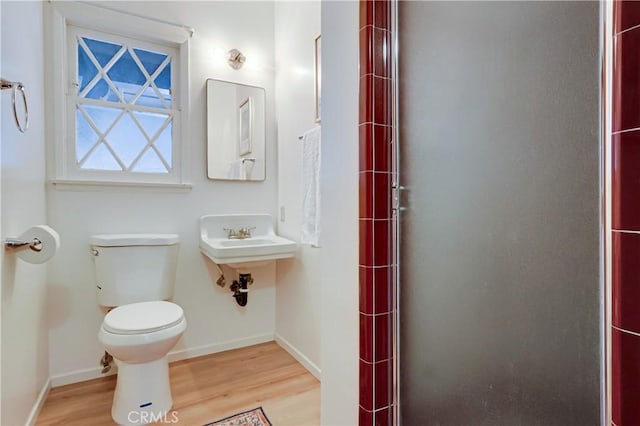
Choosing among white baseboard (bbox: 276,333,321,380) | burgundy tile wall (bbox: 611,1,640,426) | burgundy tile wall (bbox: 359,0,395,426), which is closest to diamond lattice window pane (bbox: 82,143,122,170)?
white baseboard (bbox: 276,333,321,380)

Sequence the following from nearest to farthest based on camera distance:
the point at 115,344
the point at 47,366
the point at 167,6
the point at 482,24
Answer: the point at 482,24 → the point at 115,344 → the point at 47,366 → the point at 167,6

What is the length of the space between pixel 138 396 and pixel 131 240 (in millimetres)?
765

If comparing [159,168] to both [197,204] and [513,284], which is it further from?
[513,284]

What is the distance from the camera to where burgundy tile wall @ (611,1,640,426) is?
525mm

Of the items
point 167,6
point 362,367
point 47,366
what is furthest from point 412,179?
point 47,366

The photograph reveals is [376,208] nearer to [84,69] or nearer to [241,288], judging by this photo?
[241,288]

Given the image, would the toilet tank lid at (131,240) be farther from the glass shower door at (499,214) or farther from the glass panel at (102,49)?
the glass shower door at (499,214)

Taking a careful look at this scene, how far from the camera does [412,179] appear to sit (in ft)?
3.37

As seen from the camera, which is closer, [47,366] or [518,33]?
[518,33]

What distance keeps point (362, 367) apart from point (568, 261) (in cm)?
67

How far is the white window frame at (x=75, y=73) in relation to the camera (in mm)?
1809

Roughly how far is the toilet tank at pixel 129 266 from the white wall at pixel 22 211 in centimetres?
→ 27

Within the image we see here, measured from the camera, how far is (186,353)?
2178 millimetres

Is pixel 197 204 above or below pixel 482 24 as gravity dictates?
below
